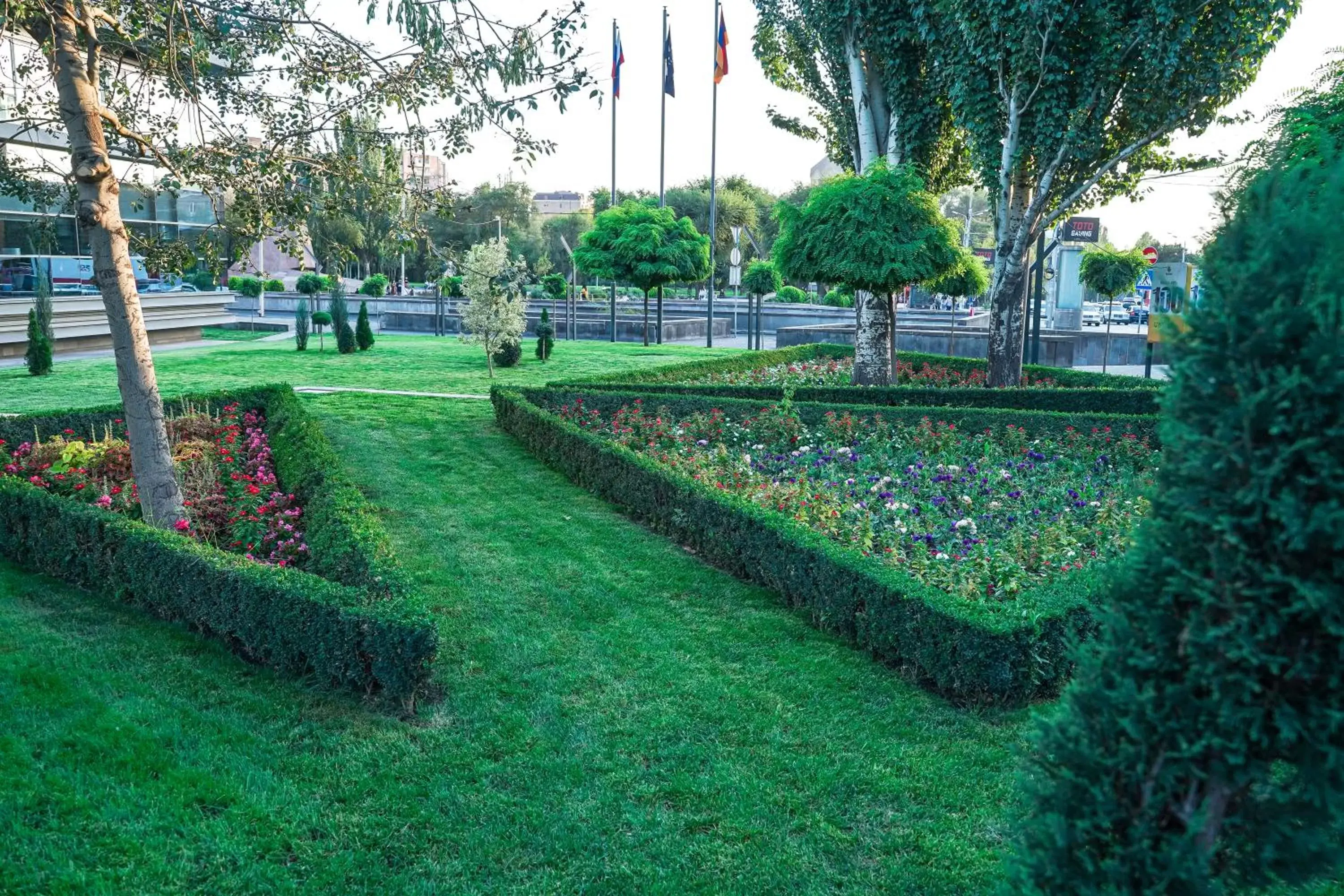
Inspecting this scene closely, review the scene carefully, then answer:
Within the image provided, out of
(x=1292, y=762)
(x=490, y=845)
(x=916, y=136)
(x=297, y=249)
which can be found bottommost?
(x=490, y=845)

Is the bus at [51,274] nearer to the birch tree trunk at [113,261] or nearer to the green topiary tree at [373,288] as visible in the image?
the birch tree trunk at [113,261]

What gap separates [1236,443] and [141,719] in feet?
15.2

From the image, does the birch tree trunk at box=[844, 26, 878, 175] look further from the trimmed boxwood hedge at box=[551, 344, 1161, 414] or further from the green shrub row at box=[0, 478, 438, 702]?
the green shrub row at box=[0, 478, 438, 702]

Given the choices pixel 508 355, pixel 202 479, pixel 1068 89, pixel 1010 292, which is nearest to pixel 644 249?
pixel 508 355

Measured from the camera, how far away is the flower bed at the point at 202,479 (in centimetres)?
691

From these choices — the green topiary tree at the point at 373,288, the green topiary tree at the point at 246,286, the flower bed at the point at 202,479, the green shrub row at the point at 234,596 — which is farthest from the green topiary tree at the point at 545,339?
the green topiary tree at the point at 373,288

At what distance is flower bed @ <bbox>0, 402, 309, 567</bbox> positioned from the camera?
691 cm

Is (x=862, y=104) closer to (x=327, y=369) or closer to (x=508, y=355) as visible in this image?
(x=508, y=355)

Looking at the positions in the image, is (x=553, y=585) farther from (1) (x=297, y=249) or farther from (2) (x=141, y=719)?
(1) (x=297, y=249)

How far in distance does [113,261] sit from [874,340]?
11.7m

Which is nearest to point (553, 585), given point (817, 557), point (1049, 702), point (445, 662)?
point (445, 662)

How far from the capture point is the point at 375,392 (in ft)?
52.7

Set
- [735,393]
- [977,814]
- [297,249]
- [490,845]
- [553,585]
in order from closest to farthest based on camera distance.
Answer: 1. [490,845]
2. [977,814]
3. [553,585]
4. [297,249]
5. [735,393]

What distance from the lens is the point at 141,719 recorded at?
4648 millimetres
